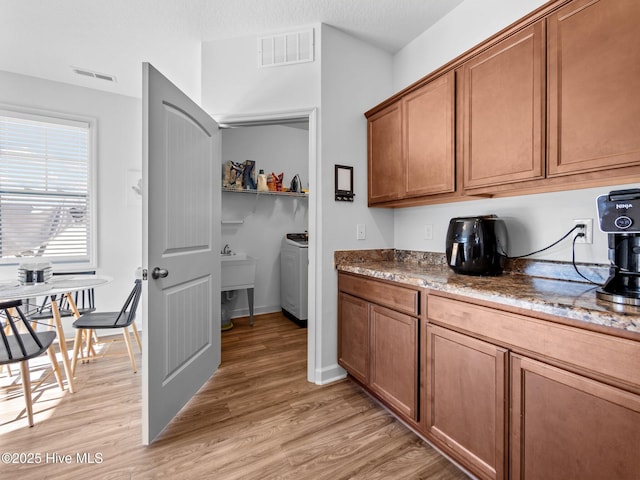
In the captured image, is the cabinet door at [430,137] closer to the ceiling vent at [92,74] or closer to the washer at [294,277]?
the washer at [294,277]

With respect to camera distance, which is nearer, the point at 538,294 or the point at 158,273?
the point at 538,294

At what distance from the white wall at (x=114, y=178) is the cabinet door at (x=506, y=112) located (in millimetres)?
3410

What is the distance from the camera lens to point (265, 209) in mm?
3959

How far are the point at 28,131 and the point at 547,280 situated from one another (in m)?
4.56

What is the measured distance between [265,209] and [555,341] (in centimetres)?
344

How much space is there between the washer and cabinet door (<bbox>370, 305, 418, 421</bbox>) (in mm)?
1621

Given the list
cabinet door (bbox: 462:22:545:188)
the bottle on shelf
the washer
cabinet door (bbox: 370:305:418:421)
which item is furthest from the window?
cabinet door (bbox: 462:22:545:188)

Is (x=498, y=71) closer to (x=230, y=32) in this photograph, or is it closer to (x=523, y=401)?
(x=523, y=401)

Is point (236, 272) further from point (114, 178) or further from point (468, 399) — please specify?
point (468, 399)

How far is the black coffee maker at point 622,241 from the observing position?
100cm

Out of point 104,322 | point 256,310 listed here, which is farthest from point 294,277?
point 104,322

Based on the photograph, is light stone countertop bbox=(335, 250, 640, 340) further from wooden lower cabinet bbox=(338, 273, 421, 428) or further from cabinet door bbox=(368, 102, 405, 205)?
cabinet door bbox=(368, 102, 405, 205)

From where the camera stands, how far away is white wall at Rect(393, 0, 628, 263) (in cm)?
143

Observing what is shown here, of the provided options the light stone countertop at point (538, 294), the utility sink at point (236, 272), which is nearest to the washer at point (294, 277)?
the utility sink at point (236, 272)
